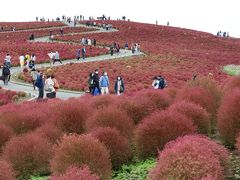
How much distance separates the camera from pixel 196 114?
528 inches

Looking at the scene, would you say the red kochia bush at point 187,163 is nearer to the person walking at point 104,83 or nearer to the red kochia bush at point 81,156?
the red kochia bush at point 81,156

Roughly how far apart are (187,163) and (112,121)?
498 centimetres

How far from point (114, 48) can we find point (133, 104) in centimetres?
4948

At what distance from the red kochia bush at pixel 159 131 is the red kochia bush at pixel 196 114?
0.88m

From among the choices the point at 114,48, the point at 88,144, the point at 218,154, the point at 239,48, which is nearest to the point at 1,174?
the point at 88,144

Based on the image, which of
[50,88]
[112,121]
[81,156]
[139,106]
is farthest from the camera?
[50,88]

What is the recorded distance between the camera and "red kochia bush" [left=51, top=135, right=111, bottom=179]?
9.90 metres

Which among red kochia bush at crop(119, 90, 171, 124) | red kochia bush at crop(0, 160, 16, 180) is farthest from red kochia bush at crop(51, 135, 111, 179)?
red kochia bush at crop(119, 90, 171, 124)

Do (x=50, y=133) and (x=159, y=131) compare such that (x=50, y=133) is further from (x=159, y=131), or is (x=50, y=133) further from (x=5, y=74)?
(x=5, y=74)

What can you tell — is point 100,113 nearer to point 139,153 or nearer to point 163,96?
point 139,153

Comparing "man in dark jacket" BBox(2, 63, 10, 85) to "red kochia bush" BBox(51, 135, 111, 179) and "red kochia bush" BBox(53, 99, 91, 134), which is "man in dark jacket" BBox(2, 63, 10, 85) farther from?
→ "red kochia bush" BBox(51, 135, 111, 179)

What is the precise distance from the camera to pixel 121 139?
1225 cm

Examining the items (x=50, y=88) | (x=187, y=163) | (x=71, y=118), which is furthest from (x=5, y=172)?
(x=50, y=88)

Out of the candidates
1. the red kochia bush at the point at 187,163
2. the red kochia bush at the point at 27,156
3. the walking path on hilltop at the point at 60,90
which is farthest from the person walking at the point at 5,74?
the red kochia bush at the point at 187,163
